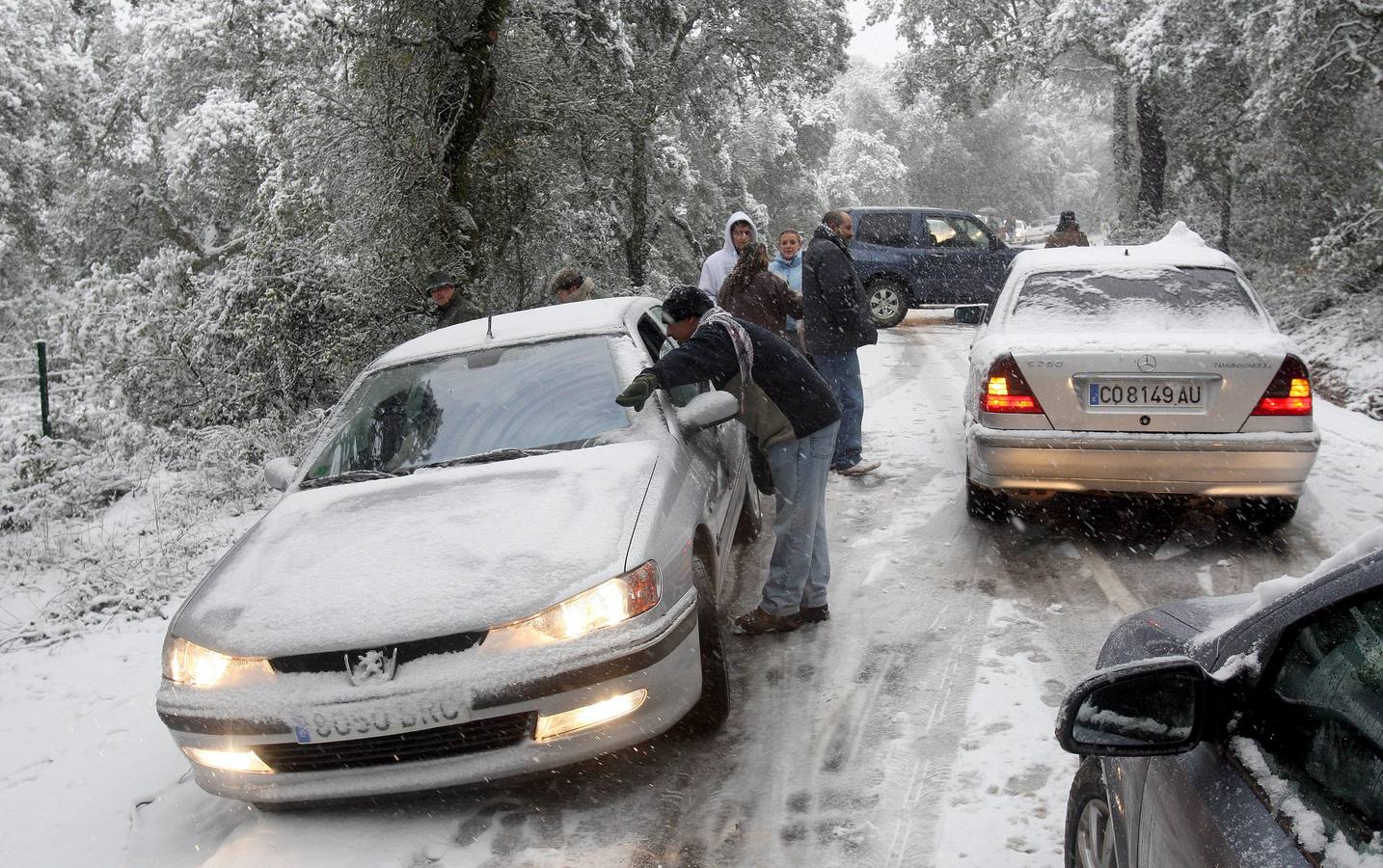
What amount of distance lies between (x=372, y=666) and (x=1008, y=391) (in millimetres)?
3732

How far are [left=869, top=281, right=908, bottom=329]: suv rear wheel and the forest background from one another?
3572 millimetres

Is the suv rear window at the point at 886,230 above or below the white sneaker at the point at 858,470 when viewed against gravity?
above

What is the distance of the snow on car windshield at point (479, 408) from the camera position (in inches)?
185

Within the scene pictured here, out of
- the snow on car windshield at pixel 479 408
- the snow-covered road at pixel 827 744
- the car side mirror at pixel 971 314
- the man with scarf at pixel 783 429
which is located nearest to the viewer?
the snow-covered road at pixel 827 744

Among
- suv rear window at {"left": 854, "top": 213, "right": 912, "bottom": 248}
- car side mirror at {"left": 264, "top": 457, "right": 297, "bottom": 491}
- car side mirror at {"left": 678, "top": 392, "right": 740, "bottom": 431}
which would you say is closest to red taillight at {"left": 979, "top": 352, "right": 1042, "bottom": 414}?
car side mirror at {"left": 678, "top": 392, "right": 740, "bottom": 431}

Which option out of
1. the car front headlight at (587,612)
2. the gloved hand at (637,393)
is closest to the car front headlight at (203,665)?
the car front headlight at (587,612)

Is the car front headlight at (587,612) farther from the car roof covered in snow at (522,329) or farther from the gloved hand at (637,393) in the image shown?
the car roof covered in snow at (522,329)

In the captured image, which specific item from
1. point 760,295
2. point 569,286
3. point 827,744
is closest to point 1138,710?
point 827,744

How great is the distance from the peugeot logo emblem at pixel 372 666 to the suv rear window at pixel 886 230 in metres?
14.8

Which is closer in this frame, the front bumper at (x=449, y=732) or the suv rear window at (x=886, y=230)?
the front bumper at (x=449, y=732)

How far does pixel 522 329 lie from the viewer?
17.7ft

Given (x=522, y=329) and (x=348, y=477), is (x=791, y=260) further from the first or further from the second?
(x=348, y=477)

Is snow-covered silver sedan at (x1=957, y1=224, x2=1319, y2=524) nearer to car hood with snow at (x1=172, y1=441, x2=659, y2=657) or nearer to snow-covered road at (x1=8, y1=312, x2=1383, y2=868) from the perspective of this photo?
snow-covered road at (x1=8, y1=312, x2=1383, y2=868)

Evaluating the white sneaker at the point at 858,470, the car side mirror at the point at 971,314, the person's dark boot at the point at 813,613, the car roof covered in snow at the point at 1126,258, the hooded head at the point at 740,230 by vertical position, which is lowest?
the white sneaker at the point at 858,470
